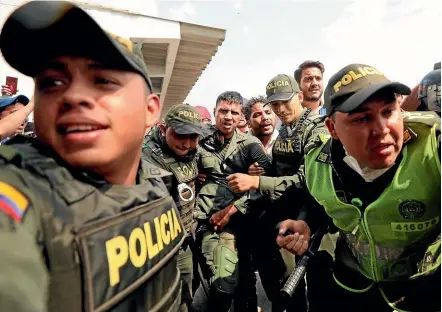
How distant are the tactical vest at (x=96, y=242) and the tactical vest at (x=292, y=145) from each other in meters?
2.01

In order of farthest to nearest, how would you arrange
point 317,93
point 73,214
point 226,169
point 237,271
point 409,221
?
point 317,93, point 226,169, point 237,271, point 409,221, point 73,214

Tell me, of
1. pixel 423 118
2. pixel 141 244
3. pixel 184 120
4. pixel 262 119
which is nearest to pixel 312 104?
pixel 262 119

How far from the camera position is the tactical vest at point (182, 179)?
246 cm

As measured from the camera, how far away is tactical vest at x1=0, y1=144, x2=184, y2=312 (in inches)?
26.6

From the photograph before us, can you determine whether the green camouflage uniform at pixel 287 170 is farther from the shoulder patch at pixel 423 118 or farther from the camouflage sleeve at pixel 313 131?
the shoulder patch at pixel 423 118

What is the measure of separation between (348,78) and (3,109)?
304 cm

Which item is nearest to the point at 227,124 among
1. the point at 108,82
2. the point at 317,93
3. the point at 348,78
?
the point at 317,93

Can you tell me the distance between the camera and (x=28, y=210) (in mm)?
638

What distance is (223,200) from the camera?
3.03 metres

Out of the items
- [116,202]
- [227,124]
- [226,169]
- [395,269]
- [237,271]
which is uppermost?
[227,124]

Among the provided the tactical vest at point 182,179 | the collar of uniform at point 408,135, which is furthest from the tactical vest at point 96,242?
the tactical vest at point 182,179

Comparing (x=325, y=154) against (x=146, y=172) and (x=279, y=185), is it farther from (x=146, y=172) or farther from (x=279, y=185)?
(x=146, y=172)

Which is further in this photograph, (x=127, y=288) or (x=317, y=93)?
(x=317, y=93)

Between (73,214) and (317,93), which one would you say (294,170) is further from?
(73,214)
